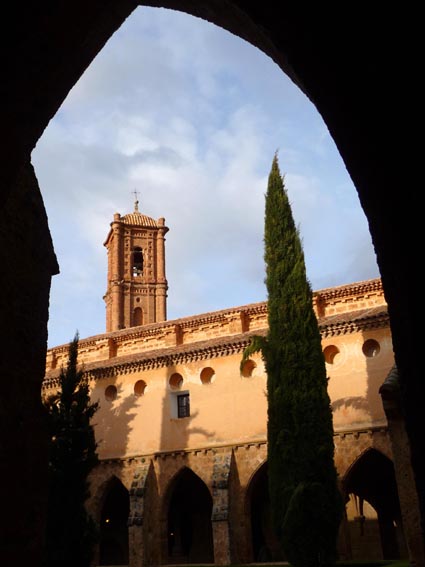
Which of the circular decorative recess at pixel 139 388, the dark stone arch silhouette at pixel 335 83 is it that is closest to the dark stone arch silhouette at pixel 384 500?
the circular decorative recess at pixel 139 388

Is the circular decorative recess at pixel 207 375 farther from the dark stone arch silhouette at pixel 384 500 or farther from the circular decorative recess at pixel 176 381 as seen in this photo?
the dark stone arch silhouette at pixel 384 500

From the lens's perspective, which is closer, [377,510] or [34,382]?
[34,382]

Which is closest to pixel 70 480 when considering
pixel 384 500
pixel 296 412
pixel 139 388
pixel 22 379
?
pixel 296 412

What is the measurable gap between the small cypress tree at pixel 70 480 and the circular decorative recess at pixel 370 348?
27.8ft

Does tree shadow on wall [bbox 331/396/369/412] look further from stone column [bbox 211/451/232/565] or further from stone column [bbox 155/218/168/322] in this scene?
stone column [bbox 155/218/168/322]

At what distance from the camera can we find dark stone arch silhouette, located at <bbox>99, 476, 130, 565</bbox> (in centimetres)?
2438

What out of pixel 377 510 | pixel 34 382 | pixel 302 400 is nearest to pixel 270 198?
pixel 302 400

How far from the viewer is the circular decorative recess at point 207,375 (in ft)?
71.2

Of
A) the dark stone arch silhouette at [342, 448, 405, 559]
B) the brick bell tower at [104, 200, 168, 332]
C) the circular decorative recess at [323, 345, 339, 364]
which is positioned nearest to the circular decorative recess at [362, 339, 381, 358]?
the circular decorative recess at [323, 345, 339, 364]

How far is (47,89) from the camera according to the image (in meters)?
2.87

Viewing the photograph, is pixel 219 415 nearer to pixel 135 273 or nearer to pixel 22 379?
pixel 22 379

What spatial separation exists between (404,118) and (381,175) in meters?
0.22

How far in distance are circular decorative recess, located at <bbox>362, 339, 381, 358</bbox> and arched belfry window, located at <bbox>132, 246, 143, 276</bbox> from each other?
31.3 metres

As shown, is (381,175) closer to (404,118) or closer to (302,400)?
(404,118)
